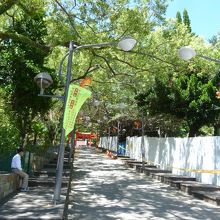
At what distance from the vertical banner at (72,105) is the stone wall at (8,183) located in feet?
8.63

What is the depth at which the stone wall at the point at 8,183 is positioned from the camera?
38.9 ft

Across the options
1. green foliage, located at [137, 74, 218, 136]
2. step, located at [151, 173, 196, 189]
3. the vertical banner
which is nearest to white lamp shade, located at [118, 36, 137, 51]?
the vertical banner

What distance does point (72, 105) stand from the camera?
36.6 feet

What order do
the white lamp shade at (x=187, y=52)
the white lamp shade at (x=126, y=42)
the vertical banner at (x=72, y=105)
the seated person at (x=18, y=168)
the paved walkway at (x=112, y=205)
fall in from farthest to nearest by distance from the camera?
the seated person at (x=18, y=168) < the white lamp shade at (x=187, y=52) < the white lamp shade at (x=126, y=42) < the vertical banner at (x=72, y=105) < the paved walkway at (x=112, y=205)

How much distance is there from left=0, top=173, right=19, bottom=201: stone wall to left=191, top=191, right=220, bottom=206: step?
6.58 meters

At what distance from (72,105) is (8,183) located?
12.2 feet

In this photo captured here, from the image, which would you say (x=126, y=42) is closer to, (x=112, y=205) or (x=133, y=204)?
(x=112, y=205)

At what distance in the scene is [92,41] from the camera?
18219mm

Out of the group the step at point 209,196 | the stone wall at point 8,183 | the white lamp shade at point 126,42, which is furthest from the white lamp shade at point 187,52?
the stone wall at point 8,183

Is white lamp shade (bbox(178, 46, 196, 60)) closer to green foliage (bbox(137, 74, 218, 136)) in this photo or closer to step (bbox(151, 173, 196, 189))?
step (bbox(151, 173, 196, 189))

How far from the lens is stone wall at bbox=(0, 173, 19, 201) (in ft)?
38.9

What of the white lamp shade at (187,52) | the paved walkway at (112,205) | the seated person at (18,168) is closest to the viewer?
the paved walkway at (112,205)

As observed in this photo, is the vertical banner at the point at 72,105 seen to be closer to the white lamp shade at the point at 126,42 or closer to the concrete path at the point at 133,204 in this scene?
the white lamp shade at the point at 126,42

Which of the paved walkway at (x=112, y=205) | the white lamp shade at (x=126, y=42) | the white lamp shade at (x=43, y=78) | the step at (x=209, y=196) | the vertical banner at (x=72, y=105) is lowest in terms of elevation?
the paved walkway at (x=112, y=205)
